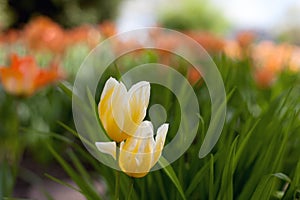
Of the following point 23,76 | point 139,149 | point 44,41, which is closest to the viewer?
point 139,149

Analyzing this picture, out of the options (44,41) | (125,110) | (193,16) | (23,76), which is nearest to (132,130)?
(125,110)

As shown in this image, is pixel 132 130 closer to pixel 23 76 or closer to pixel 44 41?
pixel 23 76

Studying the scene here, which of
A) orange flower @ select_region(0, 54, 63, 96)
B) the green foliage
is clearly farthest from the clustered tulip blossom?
the green foliage

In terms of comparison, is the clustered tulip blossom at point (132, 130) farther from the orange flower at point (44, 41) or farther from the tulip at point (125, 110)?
the orange flower at point (44, 41)

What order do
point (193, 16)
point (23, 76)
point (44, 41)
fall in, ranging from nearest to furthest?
1. point (23, 76)
2. point (44, 41)
3. point (193, 16)

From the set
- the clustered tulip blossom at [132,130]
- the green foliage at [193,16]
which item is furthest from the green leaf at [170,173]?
the green foliage at [193,16]

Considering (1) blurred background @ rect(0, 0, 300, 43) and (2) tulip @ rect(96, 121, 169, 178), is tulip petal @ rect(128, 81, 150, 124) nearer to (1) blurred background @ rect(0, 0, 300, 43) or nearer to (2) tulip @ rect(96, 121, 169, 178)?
(2) tulip @ rect(96, 121, 169, 178)
